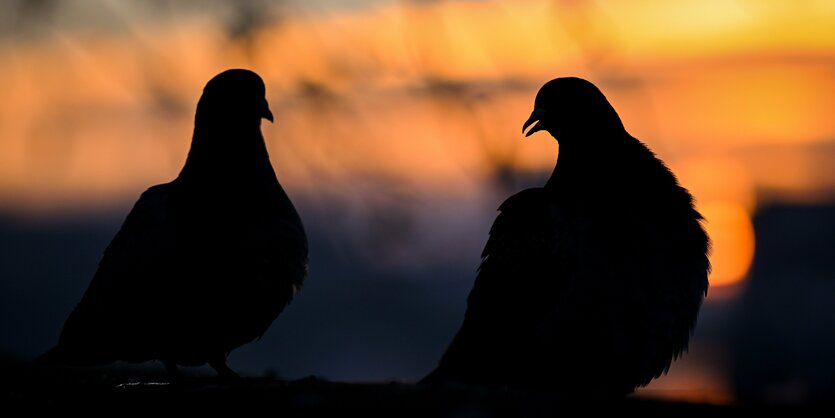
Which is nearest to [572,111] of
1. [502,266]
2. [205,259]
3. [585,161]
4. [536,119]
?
[536,119]

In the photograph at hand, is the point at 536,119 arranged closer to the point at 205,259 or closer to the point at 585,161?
the point at 585,161

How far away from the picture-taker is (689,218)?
1188 centimetres

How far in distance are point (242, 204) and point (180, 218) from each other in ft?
1.88

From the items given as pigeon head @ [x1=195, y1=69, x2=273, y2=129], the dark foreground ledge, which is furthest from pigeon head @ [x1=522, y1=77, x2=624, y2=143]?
the dark foreground ledge

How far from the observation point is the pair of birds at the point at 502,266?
11.4 m

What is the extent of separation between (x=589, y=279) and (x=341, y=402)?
2.63 meters

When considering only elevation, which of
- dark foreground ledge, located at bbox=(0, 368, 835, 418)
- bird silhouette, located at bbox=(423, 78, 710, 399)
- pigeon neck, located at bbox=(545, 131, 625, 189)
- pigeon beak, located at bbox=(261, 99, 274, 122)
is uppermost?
pigeon beak, located at bbox=(261, 99, 274, 122)

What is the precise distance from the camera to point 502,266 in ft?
40.5

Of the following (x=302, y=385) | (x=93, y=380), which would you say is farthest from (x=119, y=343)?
(x=302, y=385)

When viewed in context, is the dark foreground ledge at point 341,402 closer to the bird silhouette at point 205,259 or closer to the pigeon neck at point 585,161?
the bird silhouette at point 205,259

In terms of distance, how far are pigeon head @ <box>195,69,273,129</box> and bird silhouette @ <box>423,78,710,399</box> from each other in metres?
2.35

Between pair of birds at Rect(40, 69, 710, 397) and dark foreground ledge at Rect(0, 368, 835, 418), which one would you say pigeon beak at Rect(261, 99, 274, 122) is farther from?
dark foreground ledge at Rect(0, 368, 835, 418)

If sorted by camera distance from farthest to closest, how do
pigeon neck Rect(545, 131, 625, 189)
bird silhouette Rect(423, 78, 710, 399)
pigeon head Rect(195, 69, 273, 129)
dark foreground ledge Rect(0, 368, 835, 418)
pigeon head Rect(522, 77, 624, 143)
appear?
pigeon head Rect(195, 69, 273, 129) < pigeon head Rect(522, 77, 624, 143) < pigeon neck Rect(545, 131, 625, 189) < bird silhouette Rect(423, 78, 710, 399) < dark foreground ledge Rect(0, 368, 835, 418)

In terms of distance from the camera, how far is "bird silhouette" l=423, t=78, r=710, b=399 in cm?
1135
